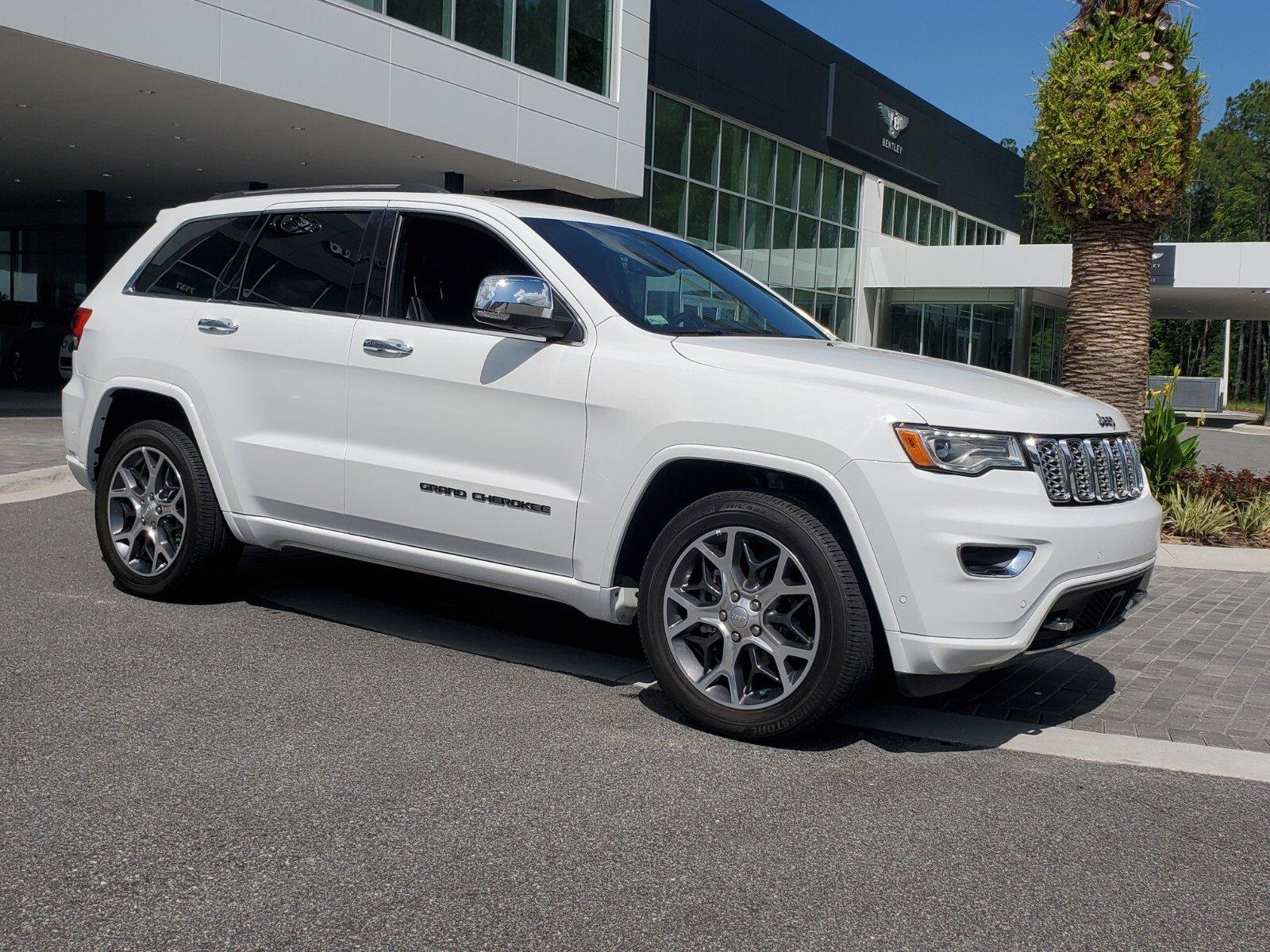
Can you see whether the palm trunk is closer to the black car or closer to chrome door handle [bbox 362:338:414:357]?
chrome door handle [bbox 362:338:414:357]

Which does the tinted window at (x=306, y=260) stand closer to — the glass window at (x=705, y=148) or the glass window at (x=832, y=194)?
the glass window at (x=705, y=148)

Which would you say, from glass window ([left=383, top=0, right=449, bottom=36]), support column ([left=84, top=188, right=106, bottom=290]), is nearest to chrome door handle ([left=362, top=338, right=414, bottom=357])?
glass window ([left=383, top=0, right=449, bottom=36])

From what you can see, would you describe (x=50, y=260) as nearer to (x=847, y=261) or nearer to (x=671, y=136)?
(x=671, y=136)

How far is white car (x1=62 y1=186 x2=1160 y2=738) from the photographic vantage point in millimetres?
4125

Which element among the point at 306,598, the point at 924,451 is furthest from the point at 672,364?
the point at 306,598

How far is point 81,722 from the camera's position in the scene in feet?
14.1

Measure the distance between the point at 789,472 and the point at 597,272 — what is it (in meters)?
1.35

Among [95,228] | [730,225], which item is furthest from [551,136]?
[95,228]

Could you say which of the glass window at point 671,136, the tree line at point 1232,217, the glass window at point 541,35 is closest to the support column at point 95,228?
the glass window at point 541,35

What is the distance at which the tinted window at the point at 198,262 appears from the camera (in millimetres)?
5996

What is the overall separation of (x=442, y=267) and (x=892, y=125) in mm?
35300

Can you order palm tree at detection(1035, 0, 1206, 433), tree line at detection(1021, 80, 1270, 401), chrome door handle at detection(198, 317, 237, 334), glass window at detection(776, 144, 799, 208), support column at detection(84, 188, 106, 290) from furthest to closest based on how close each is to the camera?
tree line at detection(1021, 80, 1270, 401) → glass window at detection(776, 144, 799, 208) → support column at detection(84, 188, 106, 290) → palm tree at detection(1035, 0, 1206, 433) → chrome door handle at detection(198, 317, 237, 334)

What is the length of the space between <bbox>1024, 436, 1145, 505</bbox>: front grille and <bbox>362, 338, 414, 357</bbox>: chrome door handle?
249cm

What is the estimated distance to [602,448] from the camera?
15.3 feet
